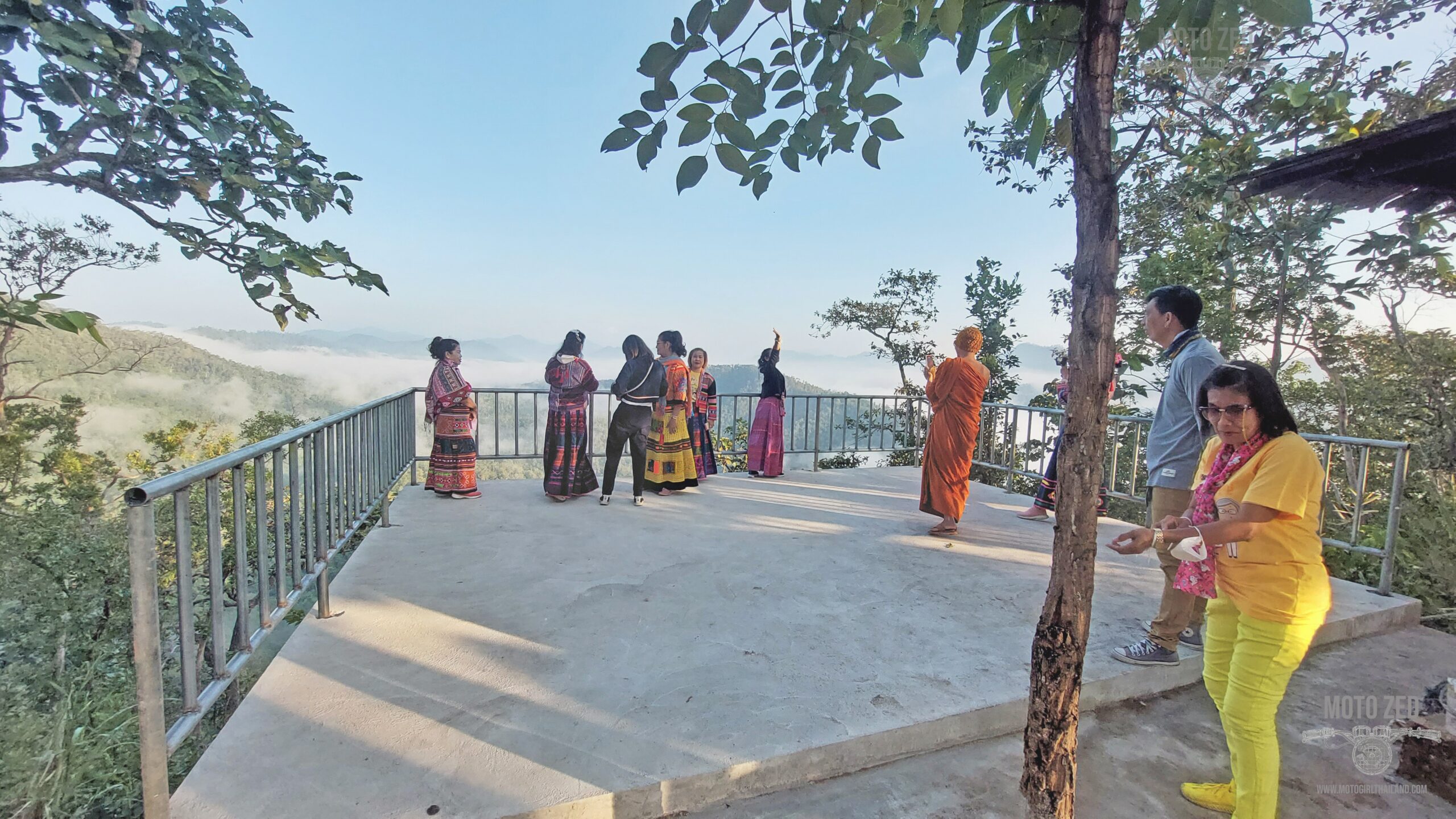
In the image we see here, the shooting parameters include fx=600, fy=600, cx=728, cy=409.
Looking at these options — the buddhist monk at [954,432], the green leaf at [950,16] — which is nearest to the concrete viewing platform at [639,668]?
the buddhist monk at [954,432]

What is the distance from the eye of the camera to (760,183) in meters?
1.56

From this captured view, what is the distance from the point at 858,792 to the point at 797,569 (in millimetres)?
1925

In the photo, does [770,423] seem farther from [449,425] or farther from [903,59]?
[903,59]

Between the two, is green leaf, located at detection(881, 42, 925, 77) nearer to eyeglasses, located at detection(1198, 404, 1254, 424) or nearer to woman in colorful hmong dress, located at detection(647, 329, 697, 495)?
eyeglasses, located at detection(1198, 404, 1254, 424)

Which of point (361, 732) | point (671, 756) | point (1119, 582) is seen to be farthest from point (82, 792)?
point (1119, 582)

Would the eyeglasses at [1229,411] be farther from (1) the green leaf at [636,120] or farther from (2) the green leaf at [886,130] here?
(1) the green leaf at [636,120]

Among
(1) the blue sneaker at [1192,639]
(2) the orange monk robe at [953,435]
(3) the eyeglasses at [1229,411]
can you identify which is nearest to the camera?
(3) the eyeglasses at [1229,411]

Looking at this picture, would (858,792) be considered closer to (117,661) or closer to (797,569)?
(797,569)

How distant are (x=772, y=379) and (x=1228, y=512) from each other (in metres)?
5.53

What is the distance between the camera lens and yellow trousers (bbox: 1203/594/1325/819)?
1.79 m

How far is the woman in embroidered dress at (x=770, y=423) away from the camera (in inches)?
286

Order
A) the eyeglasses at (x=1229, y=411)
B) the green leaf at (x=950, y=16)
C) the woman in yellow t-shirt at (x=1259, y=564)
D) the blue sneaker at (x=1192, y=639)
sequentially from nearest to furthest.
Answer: the green leaf at (x=950, y=16)
the woman in yellow t-shirt at (x=1259, y=564)
the eyeglasses at (x=1229, y=411)
the blue sneaker at (x=1192, y=639)

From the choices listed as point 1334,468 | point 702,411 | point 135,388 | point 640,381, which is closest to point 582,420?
point 640,381

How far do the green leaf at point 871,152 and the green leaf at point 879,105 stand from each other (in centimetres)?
8
